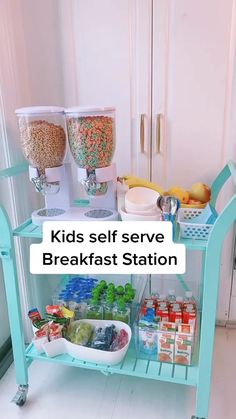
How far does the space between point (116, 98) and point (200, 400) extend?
122cm

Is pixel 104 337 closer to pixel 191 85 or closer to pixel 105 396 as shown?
pixel 105 396

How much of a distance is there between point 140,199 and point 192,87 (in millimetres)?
570

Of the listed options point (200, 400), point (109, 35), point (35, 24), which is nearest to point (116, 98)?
point (109, 35)

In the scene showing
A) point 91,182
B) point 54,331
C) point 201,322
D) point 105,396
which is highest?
point 91,182

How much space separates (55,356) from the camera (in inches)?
49.9

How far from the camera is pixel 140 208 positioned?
1.10 metres

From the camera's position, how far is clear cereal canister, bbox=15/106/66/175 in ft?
3.62

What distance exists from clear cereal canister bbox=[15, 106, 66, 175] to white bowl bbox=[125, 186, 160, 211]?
290mm

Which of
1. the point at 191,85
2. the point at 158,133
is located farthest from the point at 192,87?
the point at 158,133

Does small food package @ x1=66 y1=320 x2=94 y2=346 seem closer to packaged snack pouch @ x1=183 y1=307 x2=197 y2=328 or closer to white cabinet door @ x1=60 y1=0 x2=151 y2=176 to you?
packaged snack pouch @ x1=183 y1=307 x2=197 y2=328

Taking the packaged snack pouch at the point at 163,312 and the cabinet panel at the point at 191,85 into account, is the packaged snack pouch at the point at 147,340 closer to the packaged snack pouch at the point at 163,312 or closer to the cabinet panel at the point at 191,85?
the packaged snack pouch at the point at 163,312

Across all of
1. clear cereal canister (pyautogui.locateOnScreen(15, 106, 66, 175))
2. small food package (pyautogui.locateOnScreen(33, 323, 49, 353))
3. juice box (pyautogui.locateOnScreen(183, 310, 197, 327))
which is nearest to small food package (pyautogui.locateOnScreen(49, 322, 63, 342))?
small food package (pyautogui.locateOnScreen(33, 323, 49, 353))

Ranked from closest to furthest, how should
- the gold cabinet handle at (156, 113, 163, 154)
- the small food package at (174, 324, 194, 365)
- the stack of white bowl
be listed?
the stack of white bowl
the small food package at (174, 324, 194, 365)
the gold cabinet handle at (156, 113, 163, 154)

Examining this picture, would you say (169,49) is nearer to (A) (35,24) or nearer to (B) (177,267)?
(A) (35,24)
